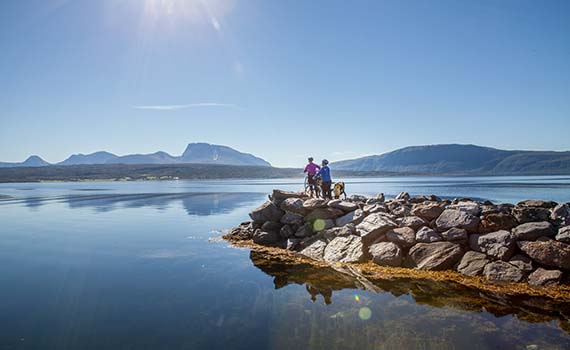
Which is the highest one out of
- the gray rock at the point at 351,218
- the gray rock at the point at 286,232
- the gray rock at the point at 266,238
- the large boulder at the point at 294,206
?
the large boulder at the point at 294,206

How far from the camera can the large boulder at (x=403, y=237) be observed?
16156 mm

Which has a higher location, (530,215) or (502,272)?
(530,215)

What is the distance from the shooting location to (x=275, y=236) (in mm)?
22281

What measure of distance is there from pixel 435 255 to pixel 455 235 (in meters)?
1.31

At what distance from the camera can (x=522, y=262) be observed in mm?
13156

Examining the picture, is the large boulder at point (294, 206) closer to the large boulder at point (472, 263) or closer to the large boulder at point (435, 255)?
the large boulder at point (435, 255)

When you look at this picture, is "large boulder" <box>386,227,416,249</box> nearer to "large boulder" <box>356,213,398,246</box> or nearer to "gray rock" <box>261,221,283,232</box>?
"large boulder" <box>356,213,398,246</box>

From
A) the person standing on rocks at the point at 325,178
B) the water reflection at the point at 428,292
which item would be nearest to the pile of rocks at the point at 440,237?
the water reflection at the point at 428,292

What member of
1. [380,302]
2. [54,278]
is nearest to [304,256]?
[380,302]

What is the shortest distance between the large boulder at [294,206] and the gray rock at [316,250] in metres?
3.14

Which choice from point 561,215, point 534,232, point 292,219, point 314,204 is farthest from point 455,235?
point 292,219

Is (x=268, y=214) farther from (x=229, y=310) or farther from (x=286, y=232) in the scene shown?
(x=229, y=310)

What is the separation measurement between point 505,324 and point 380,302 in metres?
3.53

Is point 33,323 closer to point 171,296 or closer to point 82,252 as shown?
point 171,296
